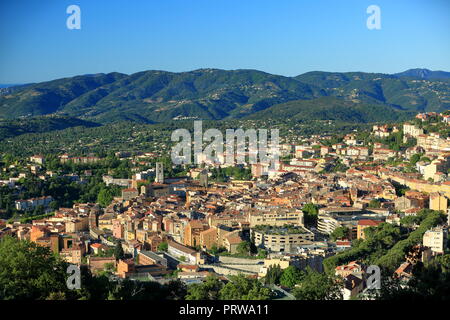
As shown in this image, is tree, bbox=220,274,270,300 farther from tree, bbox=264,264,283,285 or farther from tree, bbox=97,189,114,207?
tree, bbox=97,189,114,207

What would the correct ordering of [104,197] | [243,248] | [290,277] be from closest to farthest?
1. [290,277]
2. [243,248]
3. [104,197]

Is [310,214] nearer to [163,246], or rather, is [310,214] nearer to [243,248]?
[243,248]

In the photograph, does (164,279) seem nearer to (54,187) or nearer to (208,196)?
(208,196)

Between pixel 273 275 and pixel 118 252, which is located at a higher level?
pixel 273 275

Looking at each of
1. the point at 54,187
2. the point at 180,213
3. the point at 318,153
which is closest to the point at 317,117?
the point at 318,153

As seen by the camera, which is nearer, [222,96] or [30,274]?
[30,274]
